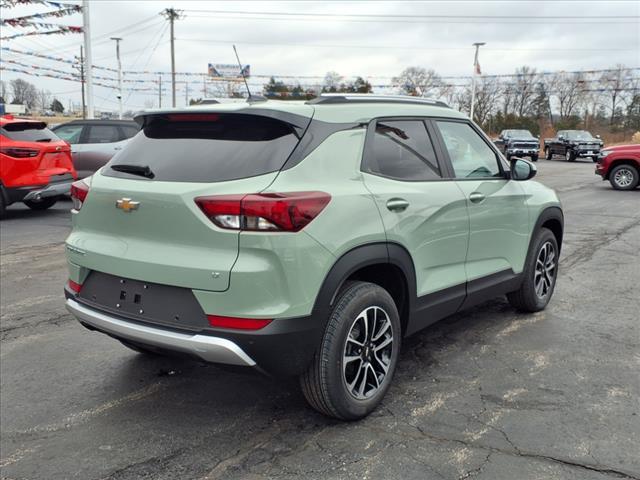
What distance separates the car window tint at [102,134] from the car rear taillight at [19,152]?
263 cm

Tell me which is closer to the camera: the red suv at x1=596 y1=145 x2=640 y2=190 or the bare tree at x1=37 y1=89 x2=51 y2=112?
the red suv at x1=596 y1=145 x2=640 y2=190

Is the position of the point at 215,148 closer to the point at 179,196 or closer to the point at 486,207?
the point at 179,196

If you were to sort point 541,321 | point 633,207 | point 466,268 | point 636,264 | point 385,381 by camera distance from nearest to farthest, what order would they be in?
point 385,381 < point 466,268 < point 541,321 < point 636,264 < point 633,207

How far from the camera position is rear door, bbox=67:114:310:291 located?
9.10 ft

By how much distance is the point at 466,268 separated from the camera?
398cm

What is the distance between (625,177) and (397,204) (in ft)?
52.3

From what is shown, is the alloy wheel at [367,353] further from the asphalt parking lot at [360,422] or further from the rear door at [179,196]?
the rear door at [179,196]

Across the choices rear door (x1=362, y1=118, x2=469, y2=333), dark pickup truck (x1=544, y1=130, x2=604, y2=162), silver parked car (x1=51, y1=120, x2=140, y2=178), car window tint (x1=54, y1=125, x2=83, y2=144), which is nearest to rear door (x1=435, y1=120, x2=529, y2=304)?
rear door (x1=362, y1=118, x2=469, y2=333)

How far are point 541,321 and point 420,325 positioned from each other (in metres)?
1.85

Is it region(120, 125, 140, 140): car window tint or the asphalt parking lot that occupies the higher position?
region(120, 125, 140, 140): car window tint

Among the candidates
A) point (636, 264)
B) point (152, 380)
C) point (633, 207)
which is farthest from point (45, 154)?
point (633, 207)

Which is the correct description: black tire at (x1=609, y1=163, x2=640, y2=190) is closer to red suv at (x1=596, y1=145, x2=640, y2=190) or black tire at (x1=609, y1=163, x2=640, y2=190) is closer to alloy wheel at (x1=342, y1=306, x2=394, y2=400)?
red suv at (x1=596, y1=145, x2=640, y2=190)

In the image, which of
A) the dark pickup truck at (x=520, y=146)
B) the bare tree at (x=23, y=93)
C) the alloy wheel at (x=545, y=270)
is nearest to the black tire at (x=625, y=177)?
the alloy wheel at (x=545, y=270)

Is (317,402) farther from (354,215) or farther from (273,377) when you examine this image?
(354,215)
